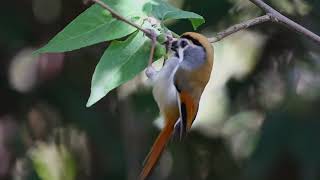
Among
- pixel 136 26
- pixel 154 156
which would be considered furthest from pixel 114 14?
pixel 154 156

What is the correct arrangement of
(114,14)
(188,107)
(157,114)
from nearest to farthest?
(114,14)
(188,107)
(157,114)

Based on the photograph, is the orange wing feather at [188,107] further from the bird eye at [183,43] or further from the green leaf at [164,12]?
the green leaf at [164,12]

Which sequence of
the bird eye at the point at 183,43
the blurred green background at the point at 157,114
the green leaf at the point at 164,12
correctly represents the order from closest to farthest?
the green leaf at the point at 164,12, the bird eye at the point at 183,43, the blurred green background at the point at 157,114

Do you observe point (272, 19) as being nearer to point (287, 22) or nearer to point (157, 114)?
point (287, 22)

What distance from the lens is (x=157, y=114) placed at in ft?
8.57

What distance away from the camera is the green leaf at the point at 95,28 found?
4.13 feet

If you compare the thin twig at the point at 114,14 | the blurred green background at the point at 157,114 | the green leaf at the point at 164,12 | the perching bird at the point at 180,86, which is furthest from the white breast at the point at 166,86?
the blurred green background at the point at 157,114

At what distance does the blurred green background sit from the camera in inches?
97.3

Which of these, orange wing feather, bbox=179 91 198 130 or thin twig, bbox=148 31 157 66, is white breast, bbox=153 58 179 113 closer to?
orange wing feather, bbox=179 91 198 130

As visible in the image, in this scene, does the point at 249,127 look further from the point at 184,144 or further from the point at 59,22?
the point at 59,22

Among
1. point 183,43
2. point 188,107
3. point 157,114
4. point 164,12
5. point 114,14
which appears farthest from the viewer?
point 157,114

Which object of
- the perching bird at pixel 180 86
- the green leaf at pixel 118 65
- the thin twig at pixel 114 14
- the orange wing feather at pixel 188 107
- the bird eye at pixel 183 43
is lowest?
the orange wing feather at pixel 188 107

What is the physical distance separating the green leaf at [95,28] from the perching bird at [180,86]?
0.17m

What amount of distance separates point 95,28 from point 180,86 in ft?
1.68
